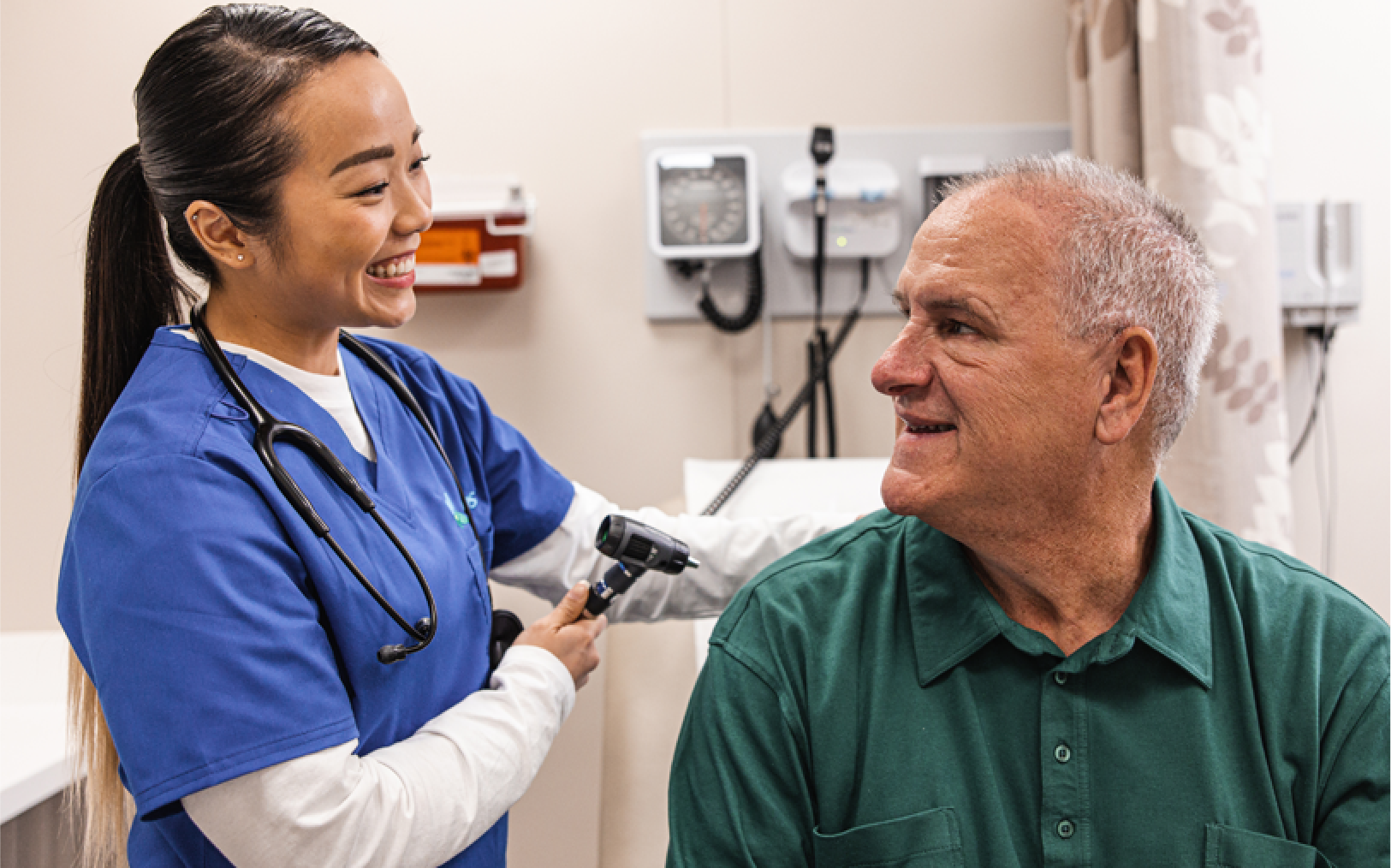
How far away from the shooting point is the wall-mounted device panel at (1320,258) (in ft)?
5.90

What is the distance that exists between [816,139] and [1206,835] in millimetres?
1237

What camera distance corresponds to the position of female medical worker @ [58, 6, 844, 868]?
0.81 metres

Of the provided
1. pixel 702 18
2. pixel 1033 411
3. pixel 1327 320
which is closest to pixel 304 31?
pixel 1033 411

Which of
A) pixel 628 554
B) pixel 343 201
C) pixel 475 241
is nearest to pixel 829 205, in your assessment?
pixel 475 241

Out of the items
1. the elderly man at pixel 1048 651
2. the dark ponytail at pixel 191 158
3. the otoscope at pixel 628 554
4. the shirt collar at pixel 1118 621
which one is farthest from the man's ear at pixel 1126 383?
the dark ponytail at pixel 191 158

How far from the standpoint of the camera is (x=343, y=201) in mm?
978

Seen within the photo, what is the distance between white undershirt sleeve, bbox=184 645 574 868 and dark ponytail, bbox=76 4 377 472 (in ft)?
1.47

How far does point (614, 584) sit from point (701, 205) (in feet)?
2.78

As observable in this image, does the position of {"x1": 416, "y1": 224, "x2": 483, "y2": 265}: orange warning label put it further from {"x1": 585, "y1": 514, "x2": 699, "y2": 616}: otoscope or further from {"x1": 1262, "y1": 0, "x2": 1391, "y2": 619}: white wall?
{"x1": 1262, "y1": 0, "x2": 1391, "y2": 619}: white wall

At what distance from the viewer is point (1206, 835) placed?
0.88 meters

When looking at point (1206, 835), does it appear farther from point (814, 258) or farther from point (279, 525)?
point (814, 258)

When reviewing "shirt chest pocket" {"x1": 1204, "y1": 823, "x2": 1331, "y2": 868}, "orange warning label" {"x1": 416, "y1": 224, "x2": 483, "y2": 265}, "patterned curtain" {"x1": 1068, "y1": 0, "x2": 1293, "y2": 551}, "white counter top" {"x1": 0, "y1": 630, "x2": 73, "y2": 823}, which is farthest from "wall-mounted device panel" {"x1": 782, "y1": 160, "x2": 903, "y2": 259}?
"white counter top" {"x1": 0, "y1": 630, "x2": 73, "y2": 823}

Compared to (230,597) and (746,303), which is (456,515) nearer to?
(230,597)

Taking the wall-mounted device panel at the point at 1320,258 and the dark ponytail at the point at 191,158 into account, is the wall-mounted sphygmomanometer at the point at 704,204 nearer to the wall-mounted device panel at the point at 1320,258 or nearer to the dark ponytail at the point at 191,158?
the dark ponytail at the point at 191,158
